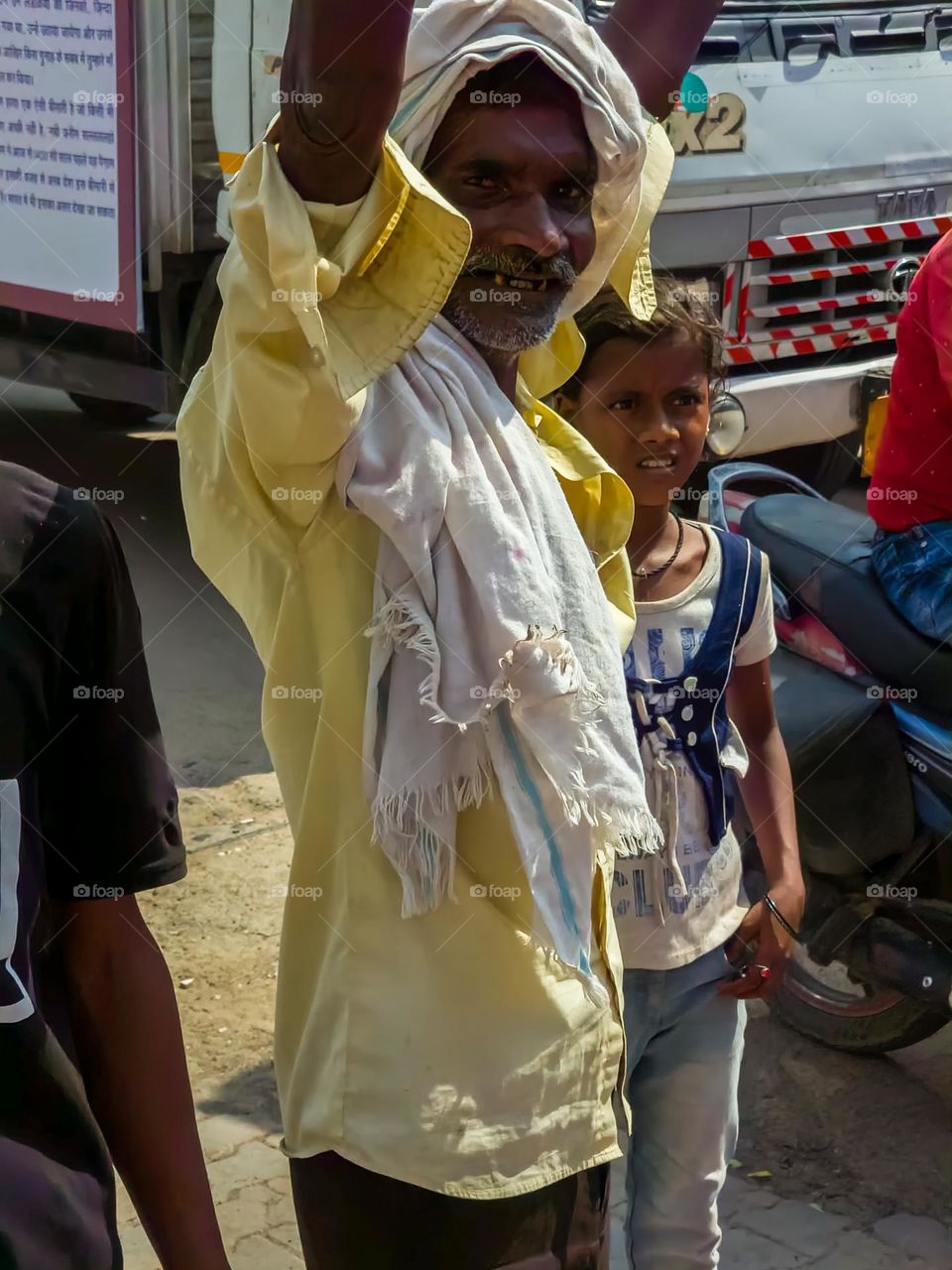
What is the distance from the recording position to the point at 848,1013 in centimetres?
329

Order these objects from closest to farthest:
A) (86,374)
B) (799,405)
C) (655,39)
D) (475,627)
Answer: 1. (475,627)
2. (655,39)
3. (799,405)
4. (86,374)

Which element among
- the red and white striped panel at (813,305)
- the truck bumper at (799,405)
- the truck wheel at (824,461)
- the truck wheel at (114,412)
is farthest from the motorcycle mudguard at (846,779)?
the truck wheel at (114,412)

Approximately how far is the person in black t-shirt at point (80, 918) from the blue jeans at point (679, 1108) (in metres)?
0.87

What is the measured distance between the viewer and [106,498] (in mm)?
6629

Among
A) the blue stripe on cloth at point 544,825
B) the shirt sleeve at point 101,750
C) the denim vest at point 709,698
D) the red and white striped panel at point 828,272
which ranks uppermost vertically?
the shirt sleeve at point 101,750

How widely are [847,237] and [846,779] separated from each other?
3.16 m

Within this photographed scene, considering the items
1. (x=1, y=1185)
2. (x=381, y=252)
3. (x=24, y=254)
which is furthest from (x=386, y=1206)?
(x=24, y=254)

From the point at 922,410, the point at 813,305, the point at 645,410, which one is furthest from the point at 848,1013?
the point at 813,305

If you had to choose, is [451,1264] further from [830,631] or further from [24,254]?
[24,254]

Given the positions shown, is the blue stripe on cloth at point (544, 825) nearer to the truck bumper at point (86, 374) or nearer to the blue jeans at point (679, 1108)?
the blue jeans at point (679, 1108)

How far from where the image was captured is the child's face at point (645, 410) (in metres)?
2.23

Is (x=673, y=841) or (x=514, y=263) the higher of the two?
(x=514, y=263)

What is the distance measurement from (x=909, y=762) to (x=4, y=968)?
85.3 inches

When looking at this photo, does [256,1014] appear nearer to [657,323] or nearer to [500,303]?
[657,323]
